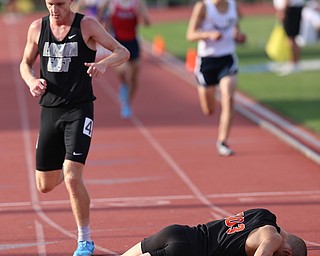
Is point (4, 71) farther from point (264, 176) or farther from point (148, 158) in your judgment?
point (264, 176)

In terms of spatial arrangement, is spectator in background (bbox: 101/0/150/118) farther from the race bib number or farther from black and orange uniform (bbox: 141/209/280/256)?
black and orange uniform (bbox: 141/209/280/256)

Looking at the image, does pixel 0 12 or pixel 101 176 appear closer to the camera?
pixel 101 176

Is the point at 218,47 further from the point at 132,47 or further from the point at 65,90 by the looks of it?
the point at 65,90

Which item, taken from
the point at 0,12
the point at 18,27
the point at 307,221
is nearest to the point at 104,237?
the point at 307,221

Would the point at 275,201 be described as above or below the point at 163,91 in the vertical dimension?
above

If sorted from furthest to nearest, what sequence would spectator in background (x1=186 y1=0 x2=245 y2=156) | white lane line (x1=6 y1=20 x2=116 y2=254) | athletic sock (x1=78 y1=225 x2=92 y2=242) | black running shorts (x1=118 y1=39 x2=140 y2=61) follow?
1. black running shorts (x1=118 y1=39 x2=140 y2=61)
2. spectator in background (x1=186 y1=0 x2=245 y2=156)
3. white lane line (x1=6 y1=20 x2=116 y2=254)
4. athletic sock (x1=78 y1=225 x2=92 y2=242)

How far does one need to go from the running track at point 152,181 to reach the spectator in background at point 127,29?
0.72m

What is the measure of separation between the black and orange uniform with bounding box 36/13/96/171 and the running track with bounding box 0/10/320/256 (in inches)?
40.1

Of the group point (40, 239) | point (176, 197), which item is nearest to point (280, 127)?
point (176, 197)

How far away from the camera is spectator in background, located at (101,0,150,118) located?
613 inches

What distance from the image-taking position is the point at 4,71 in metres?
24.6

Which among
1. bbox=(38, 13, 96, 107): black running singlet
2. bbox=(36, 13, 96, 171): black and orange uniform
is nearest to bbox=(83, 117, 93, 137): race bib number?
bbox=(36, 13, 96, 171): black and orange uniform

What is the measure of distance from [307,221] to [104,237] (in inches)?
78.2

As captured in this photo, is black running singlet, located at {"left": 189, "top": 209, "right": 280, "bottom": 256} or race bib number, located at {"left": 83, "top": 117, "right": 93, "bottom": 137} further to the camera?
race bib number, located at {"left": 83, "top": 117, "right": 93, "bottom": 137}
